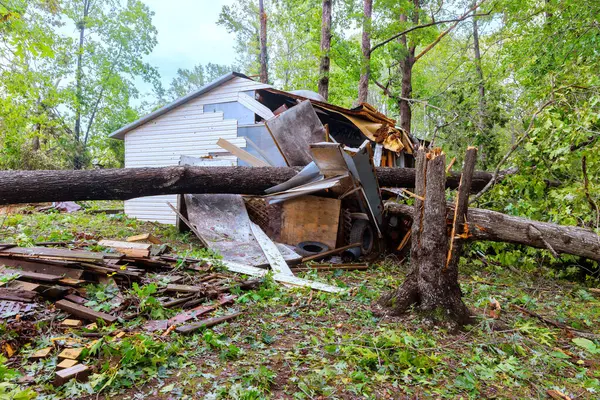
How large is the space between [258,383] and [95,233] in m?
5.97

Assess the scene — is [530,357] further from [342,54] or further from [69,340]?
[342,54]

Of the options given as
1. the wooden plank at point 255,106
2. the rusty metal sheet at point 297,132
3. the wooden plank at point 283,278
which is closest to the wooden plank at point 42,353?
the wooden plank at point 283,278

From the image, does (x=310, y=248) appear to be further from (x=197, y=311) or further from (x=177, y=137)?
(x=177, y=137)

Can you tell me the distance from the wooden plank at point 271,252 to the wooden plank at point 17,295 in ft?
10.0

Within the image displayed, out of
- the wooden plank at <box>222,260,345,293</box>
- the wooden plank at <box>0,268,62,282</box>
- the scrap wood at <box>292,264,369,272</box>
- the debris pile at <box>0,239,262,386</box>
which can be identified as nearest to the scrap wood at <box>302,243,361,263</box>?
the scrap wood at <box>292,264,369,272</box>

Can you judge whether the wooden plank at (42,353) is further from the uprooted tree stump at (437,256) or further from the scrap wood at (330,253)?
the scrap wood at (330,253)

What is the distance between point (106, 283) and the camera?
390 cm

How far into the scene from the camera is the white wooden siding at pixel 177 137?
10.8 meters

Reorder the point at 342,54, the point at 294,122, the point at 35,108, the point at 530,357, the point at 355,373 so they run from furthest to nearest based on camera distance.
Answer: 1. the point at 35,108
2. the point at 342,54
3. the point at 294,122
4. the point at 530,357
5. the point at 355,373

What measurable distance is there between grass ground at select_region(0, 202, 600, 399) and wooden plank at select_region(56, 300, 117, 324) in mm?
228

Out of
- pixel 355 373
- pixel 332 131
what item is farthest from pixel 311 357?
Answer: pixel 332 131

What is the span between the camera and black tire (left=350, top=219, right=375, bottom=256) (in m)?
6.74

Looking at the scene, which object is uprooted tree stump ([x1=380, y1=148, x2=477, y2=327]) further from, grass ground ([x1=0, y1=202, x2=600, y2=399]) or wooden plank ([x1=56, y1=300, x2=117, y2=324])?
wooden plank ([x1=56, y1=300, x2=117, y2=324])

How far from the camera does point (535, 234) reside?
5.20 meters
